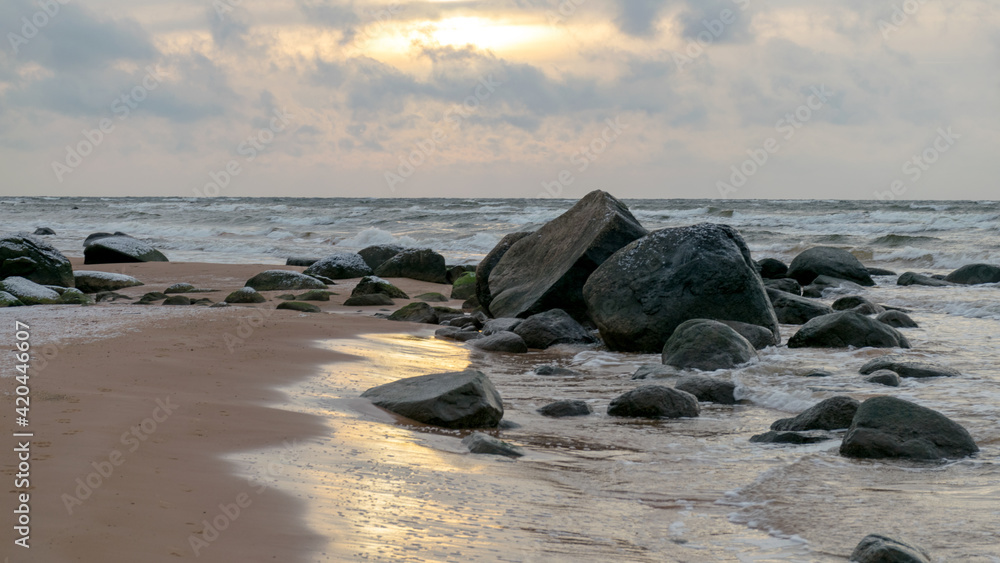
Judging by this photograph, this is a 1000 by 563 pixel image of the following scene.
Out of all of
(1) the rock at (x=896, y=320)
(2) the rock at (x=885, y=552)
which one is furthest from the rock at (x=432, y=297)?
(2) the rock at (x=885, y=552)

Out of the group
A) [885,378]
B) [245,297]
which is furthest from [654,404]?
[245,297]

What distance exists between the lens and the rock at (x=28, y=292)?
9.45 meters

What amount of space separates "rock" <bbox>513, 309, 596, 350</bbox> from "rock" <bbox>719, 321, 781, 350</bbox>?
1.72 m

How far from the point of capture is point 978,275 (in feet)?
48.2

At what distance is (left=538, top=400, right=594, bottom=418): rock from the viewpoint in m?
5.58

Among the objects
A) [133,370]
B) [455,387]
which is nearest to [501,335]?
[455,387]

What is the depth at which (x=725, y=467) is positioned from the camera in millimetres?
4328

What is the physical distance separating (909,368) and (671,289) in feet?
8.42

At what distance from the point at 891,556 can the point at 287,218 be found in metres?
44.9

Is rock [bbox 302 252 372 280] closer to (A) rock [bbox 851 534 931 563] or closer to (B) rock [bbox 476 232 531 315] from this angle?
(B) rock [bbox 476 232 531 315]

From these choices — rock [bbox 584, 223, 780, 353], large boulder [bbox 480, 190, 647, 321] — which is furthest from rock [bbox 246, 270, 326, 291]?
rock [bbox 584, 223, 780, 353]

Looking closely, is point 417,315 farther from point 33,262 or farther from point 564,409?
point 33,262

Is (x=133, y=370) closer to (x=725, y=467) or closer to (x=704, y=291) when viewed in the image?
(x=725, y=467)

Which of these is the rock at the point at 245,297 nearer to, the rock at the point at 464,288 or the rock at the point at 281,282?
the rock at the point at 281,282
